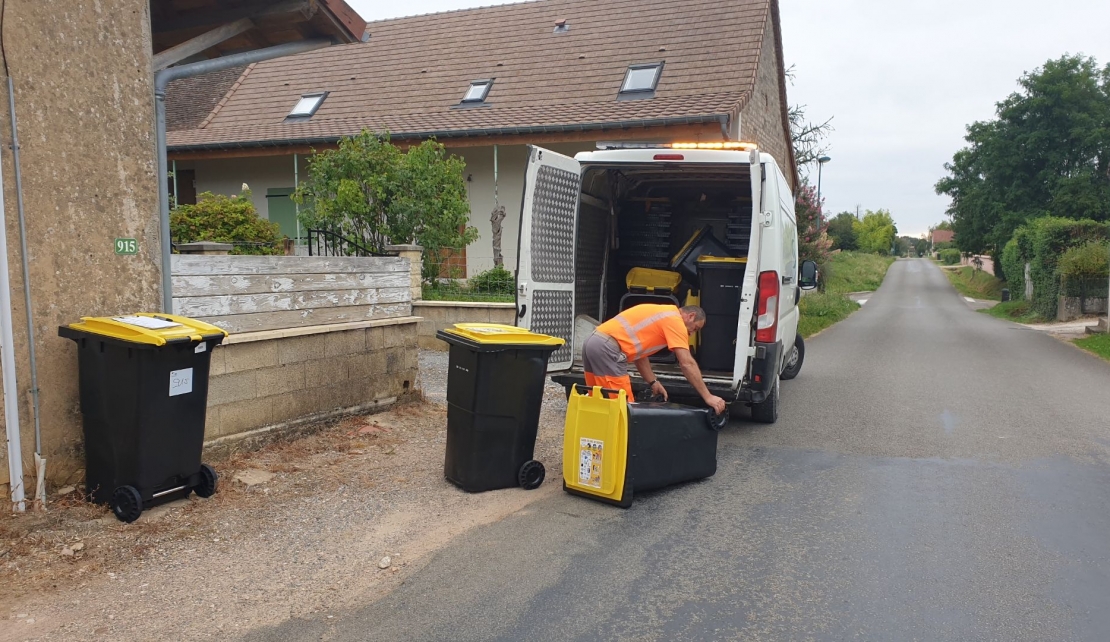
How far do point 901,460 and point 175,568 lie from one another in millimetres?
5151

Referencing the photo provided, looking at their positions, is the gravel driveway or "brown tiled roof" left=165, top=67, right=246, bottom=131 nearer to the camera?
the gravel driveway

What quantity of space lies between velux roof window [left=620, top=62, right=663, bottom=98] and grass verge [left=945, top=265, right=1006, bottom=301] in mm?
25092

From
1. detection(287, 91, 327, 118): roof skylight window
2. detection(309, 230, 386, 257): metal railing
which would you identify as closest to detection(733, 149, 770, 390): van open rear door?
detection(309, 230, 386, 257): metal railing

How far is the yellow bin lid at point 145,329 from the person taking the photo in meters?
4.58

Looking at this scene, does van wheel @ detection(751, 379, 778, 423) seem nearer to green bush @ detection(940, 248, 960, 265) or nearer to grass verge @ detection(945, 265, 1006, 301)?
grass verge @ detection(945, 265, 1006, 301)

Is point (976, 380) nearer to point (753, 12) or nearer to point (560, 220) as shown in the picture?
point (560, 220)

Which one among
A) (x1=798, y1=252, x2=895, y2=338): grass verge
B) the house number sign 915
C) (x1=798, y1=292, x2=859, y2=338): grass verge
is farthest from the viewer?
(x1=798, y1=252, x2=895, y2=338): grass verge

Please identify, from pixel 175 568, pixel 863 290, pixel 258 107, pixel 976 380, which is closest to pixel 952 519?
pixel 175 568

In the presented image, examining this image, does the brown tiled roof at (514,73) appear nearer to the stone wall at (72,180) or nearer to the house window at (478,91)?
the house window at (478,91)

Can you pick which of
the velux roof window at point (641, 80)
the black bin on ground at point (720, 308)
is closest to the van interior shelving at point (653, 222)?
the black bin on ground at point (720, 308)

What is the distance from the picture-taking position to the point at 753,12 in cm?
1800

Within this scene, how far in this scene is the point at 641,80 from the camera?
16953 millimetres

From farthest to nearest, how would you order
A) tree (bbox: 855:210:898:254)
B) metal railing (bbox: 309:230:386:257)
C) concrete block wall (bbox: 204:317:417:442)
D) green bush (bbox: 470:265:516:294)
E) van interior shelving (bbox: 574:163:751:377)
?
tree (bbox: 855:210:898:254) → green bush (bbox: 470:265:516:294) → metal railing (bbox: 309:230:386:257) → van interior shelving (bbox: 574:163:751:377) → concrete block wall (bbox: 204:317:417:442)

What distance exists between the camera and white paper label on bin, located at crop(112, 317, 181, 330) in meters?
4.70
